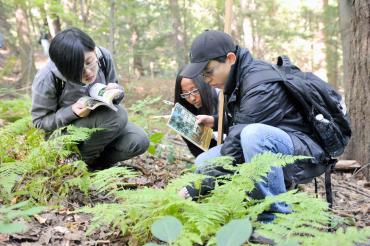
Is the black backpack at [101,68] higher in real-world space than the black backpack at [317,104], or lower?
higher

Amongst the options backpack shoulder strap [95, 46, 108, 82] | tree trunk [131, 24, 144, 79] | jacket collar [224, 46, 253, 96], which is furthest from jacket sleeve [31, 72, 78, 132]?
tree trunk [131, 24, 144, 79]

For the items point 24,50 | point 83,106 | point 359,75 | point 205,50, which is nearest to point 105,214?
point 205,50

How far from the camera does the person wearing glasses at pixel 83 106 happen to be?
3264 mm

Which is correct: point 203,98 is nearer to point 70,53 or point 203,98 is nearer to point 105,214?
point 70,53

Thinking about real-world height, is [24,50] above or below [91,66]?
below

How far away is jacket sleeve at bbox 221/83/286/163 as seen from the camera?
2889 millimetres

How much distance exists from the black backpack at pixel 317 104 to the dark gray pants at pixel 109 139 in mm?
1314

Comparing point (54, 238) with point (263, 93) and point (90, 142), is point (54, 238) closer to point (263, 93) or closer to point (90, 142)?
point (90, 142)

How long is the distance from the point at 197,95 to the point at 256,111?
1.23 metres

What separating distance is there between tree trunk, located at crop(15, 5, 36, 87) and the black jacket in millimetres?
8303

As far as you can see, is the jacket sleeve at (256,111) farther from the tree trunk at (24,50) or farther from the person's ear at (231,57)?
the tree trunk at (24,50)

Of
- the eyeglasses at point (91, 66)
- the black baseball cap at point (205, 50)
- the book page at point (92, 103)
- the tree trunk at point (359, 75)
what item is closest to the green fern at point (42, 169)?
the book page at point (92, 103)

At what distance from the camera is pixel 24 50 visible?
36.0 ft

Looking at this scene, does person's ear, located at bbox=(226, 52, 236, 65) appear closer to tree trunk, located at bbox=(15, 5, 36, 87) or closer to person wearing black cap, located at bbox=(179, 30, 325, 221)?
person wearing black cap, located at bbox=(179, 30, 325, 221)
